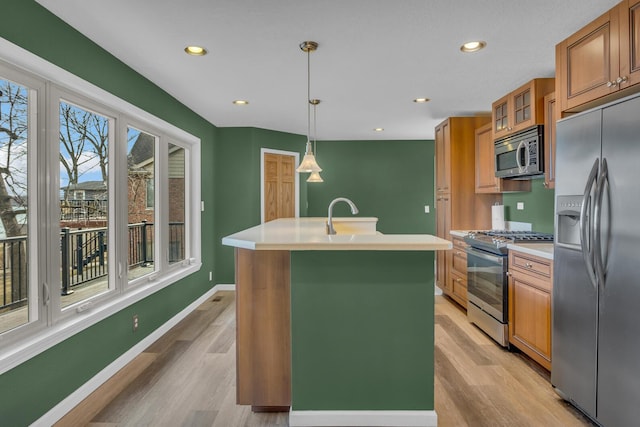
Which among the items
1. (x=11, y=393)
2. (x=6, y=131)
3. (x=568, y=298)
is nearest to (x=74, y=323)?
(x=11, y=393)

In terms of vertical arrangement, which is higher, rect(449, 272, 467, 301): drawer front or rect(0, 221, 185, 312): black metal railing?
rect(0, 221, 185, 312): black metal railing

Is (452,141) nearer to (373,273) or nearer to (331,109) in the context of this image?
(331,109)

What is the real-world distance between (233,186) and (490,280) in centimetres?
353

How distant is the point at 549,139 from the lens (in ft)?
9.95

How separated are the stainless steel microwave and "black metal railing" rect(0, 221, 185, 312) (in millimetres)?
3480

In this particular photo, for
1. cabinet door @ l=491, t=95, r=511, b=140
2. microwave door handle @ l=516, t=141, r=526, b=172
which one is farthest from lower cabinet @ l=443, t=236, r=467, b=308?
cabinet door @ l=491, t=95, r=511, b=140

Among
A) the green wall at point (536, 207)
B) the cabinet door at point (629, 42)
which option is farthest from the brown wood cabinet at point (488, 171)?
the cabinet door at point (629, 42)

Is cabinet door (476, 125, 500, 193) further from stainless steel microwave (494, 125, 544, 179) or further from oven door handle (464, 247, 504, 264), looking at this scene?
oven door handle (464, 247, 504, 264)

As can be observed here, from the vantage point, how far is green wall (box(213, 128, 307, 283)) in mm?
5262

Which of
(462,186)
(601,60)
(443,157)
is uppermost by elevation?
(601,60)

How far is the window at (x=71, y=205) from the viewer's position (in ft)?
6.43

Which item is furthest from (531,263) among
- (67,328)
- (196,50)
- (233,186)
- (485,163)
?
(233,186)

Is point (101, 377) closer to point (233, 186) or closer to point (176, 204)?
point (176, 204)

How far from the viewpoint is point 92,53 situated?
97.4 inches
